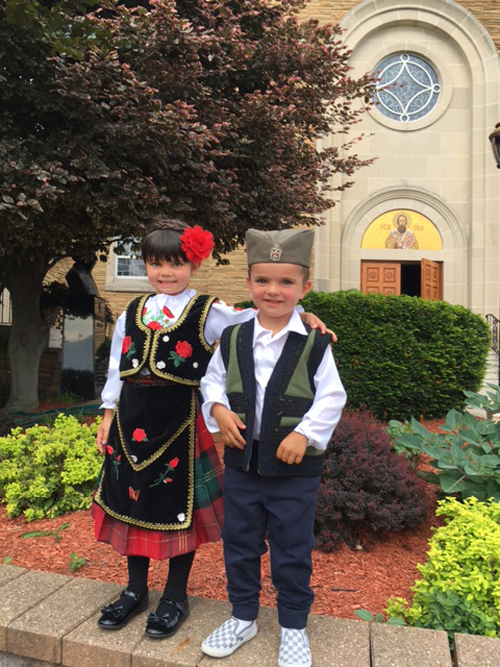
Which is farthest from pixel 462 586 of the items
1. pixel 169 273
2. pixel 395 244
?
pixel 395 244

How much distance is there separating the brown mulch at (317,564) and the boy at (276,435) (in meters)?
0.63

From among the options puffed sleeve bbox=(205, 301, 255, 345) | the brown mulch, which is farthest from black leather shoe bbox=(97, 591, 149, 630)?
puffed sleeve bbox=(205, 301, 255, 345)

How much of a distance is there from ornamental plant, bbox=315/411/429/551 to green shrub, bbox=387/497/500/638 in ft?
2.04

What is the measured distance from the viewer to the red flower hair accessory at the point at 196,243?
2168 millimetres

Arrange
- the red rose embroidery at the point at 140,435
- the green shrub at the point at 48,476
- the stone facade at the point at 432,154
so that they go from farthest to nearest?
the stone facade at the point at 432,154 → the green shrub at the point at 48,476 → the red rose embroidery at the point at 140,435

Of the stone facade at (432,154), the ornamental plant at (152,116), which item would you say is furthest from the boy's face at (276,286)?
the stone facade at (432,154)

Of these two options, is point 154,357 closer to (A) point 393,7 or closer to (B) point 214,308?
(B) point 214,308

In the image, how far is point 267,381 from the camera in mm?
2002

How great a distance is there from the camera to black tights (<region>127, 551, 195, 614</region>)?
7.29 ft

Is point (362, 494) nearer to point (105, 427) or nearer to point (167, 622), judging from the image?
point (167, 622)

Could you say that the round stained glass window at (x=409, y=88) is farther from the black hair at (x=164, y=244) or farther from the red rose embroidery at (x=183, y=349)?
the red rose embroidery at (x=183, y=349)

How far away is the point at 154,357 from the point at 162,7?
144 inches

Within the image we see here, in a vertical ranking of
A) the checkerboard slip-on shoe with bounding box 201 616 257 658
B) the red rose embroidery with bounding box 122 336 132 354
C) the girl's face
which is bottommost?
the checkerboard slip-on shoe with bounding box 201 616 257 658

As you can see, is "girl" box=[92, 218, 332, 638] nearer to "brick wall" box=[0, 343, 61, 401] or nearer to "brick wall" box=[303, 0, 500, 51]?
"brick wall" box=[0, 343, 61, 401]
